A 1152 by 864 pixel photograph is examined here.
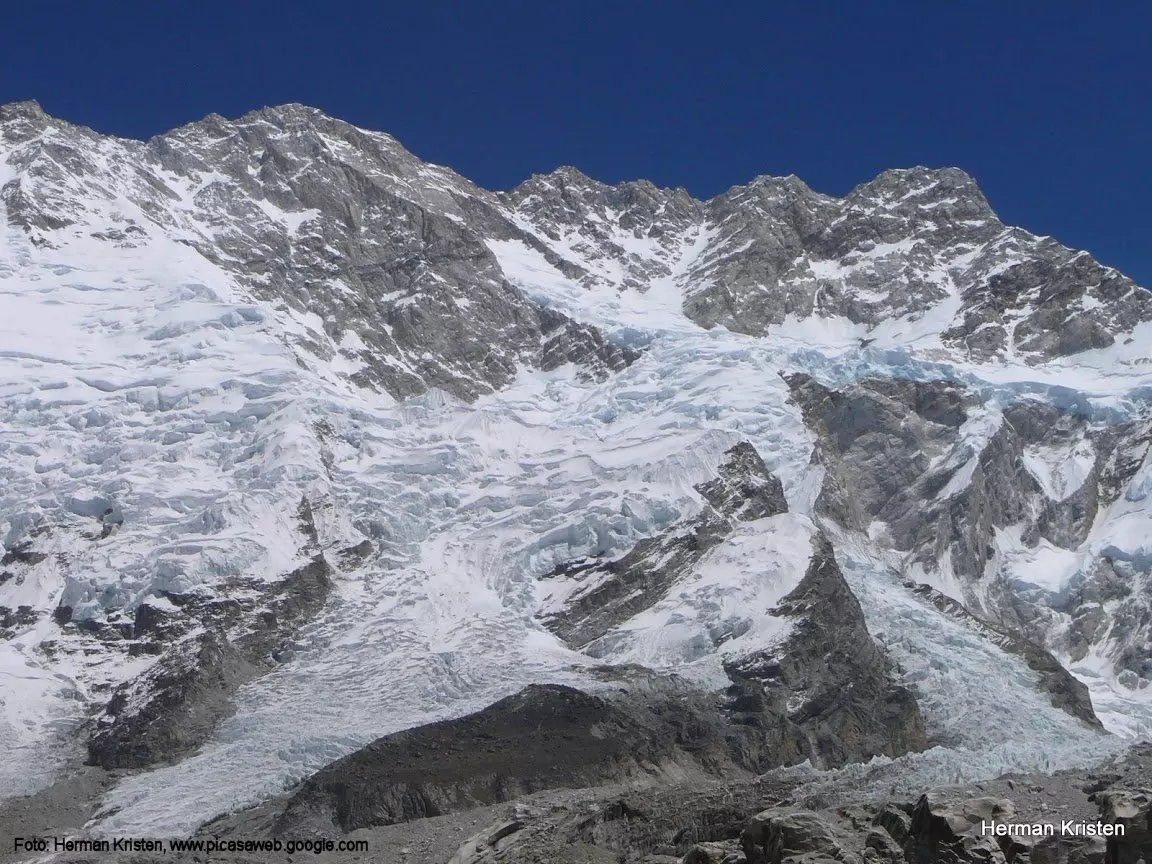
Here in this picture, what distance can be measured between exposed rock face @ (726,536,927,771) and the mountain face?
27 centimetres

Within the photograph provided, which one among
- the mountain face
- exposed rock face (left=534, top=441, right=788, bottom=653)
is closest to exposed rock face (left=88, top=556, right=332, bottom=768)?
the mountain face

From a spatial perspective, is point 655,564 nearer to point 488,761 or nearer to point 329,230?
point 488,761

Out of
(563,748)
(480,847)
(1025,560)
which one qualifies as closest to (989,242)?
(1025,560)

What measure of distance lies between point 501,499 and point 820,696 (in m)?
34.5

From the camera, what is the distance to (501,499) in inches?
4815

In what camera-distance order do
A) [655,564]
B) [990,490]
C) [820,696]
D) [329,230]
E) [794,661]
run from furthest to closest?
[329,230] → [990,490] → [655,564] → [794,661] → [820,696]

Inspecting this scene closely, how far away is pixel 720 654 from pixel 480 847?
4656 centimetres

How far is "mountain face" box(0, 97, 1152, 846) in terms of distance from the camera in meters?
92.3

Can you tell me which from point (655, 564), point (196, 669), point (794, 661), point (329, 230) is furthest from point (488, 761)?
point (329, 230)

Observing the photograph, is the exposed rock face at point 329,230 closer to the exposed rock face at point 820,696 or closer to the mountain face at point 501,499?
the mountain face at point 501,499

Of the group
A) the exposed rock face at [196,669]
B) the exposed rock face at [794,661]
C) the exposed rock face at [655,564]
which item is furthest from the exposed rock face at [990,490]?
the exposed rock face at [196,669]

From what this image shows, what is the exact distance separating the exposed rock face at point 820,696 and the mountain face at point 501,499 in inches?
10.5

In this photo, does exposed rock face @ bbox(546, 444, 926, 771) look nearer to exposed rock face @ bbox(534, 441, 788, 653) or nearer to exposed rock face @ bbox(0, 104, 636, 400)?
exposed rock face @ bbox(534, 441, 788, 653)

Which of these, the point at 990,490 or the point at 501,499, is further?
the point at 990,490
